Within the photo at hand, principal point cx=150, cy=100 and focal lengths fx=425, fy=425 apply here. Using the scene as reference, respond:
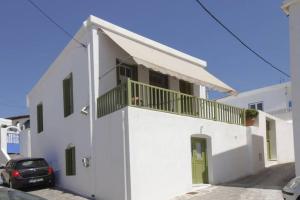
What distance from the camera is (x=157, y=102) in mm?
15750

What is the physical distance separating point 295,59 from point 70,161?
1051 cm

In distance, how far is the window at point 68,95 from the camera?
63.3 ft

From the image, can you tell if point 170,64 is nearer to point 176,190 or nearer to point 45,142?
point 176,190

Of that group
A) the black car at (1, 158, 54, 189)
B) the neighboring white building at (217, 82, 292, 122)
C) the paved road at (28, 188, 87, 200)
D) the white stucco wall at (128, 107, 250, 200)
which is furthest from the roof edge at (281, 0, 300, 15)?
the neighboring white building at (217, 82, 292, 122)

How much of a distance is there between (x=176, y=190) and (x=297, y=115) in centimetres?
507

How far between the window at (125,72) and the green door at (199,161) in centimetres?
385

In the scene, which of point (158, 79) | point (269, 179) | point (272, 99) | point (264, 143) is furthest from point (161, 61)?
point (272, 99)

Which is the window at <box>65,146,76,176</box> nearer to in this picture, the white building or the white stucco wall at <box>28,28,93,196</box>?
the white building

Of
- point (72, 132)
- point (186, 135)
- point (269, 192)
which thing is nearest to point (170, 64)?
point (186, 135)

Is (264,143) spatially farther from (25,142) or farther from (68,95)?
(25,142)

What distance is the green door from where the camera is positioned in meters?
17.2

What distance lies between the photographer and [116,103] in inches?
590

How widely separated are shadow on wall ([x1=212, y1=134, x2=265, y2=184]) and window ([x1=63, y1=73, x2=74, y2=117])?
6.87 m

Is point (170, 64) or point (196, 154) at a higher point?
point (170, 64)
